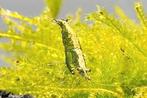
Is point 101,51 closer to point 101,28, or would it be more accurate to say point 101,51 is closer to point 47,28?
point 101,28

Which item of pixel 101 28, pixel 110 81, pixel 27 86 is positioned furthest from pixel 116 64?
pixel 27 86

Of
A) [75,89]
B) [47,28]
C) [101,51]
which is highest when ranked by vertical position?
[47,28]

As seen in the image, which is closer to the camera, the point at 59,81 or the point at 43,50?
the point at 59,81

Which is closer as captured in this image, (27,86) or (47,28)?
(27,86)

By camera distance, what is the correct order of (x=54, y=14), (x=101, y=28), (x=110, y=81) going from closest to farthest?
(x=110, y=81), (x=101, y=28), (x=54, y=14)

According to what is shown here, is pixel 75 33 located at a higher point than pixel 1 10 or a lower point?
lower

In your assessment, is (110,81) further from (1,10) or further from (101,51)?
(1,10)

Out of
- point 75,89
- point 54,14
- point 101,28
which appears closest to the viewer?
point 75,89

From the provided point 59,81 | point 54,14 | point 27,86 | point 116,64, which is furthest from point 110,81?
point 54,14

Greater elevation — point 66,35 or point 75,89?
point 66,35
